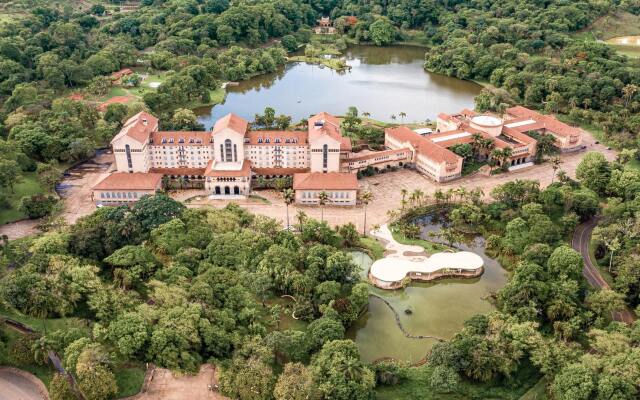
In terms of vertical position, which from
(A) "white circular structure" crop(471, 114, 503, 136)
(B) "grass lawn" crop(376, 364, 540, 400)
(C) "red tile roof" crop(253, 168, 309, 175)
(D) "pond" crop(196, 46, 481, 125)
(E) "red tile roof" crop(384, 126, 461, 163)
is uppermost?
(A) "white circular structure" crop(471, 114, 503, 136)

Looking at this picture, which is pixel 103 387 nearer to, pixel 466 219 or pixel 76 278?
pixel 76 278

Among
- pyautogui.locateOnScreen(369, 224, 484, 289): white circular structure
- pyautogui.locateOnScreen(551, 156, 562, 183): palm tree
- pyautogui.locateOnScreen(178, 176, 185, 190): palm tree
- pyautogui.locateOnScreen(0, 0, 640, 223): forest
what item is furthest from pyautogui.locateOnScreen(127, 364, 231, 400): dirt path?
pyautogui.locateOnScreen(551, 156, 562, 183): palm tree

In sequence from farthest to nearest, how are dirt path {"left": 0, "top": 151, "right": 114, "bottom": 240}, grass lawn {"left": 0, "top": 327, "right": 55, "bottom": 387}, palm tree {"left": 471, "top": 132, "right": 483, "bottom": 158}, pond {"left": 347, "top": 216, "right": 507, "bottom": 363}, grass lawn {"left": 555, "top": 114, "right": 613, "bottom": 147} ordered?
grass lawn {"left": 555, "top": 114, "right": 613, "bottom": 147} → palm tree {"left": 471, "top": 132, "right": 483, "bottom": 158} → dirt path {"left": 0, "top": 151, "right": 114, "bottom": 240} → pond {"left": 347, "top": 216, "right": 507, "bottom": 363} → grass lawn {"left": 0, "top": 327, "right": 55, "bottom": 387}

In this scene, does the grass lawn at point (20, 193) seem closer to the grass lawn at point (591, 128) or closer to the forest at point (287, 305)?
the forest at point (287, 305)

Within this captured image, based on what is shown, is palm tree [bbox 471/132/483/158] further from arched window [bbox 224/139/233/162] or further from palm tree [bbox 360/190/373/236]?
arched window [bbox 224/139/233/162]

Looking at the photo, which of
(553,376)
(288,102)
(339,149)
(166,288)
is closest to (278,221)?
(339,149)

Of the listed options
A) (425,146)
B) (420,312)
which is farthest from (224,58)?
(420,312)
